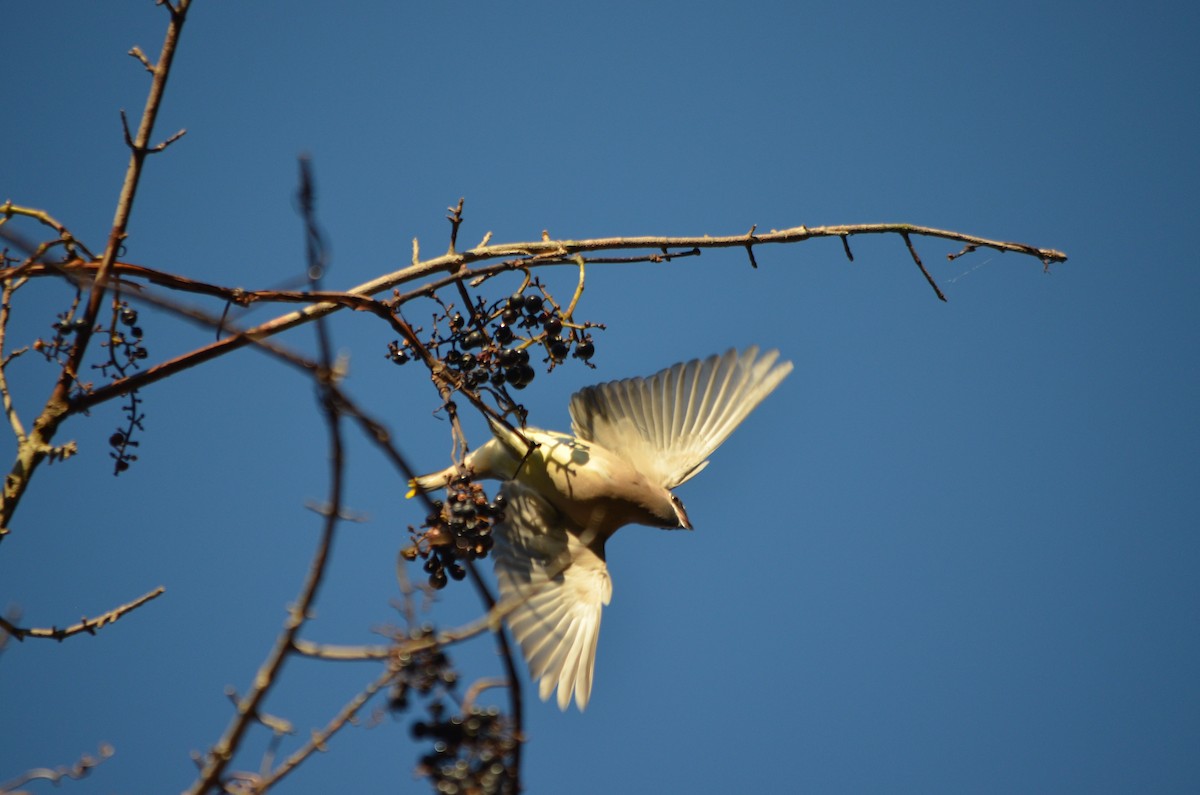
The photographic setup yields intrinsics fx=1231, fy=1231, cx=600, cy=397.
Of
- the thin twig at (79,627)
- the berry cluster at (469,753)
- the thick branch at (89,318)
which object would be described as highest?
the thick branch at (89,318)

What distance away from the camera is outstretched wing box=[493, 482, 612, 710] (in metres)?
4.10

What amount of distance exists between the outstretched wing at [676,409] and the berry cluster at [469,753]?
234 centimetres

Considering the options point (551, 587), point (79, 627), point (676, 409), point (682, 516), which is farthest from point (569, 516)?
point (79, 627)

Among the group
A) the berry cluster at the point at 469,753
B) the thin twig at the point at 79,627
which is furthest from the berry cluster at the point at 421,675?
the thin twig at the point at 79,627

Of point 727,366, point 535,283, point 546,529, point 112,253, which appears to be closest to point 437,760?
point 112,253

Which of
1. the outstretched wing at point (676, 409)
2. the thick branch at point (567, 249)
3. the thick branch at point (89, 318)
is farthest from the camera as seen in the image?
the outstretched wing at point (676, 409)

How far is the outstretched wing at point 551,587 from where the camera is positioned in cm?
410

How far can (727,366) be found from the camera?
495cm

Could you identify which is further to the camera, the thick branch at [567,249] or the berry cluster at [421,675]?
the thick branch at [567,249]

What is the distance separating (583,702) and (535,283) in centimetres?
144

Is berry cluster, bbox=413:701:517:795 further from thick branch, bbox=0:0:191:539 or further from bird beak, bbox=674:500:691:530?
bird beak, bbox=674:500:691:530

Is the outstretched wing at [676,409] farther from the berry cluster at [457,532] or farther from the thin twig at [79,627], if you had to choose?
the thin twig at [79,627]

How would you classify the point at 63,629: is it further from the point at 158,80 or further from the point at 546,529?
the point at 546,529

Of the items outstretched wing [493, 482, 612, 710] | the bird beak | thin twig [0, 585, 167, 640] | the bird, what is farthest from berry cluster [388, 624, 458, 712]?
the bird beak
